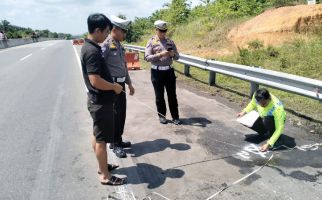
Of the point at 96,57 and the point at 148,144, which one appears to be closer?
the point at 96,57

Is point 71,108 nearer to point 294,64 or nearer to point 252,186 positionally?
point 252,186

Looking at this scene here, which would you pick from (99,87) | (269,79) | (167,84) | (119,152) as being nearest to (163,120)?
(167,84)

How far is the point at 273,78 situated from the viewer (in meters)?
7.32

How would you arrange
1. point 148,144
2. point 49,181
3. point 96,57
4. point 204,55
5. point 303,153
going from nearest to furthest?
point 96,57 < point 49,181 < point 303,153 < point 148,144 < point 204,55

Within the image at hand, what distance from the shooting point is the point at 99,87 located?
3.95 meters

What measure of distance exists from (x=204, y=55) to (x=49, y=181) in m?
13.4

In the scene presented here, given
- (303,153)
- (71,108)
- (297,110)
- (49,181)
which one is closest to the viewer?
(49,181)

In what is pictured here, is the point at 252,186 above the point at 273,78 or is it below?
below

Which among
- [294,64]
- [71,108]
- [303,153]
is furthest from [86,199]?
[294,64]

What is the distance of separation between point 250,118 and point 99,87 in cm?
266

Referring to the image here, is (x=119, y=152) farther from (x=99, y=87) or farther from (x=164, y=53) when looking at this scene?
(x=164, y=53)

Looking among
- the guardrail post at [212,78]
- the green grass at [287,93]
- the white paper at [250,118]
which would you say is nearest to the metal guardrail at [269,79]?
the guardrail post at [212,78]

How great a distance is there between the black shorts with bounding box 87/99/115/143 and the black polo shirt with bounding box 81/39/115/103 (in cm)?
8

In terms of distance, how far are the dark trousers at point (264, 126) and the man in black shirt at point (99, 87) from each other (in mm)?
2347
